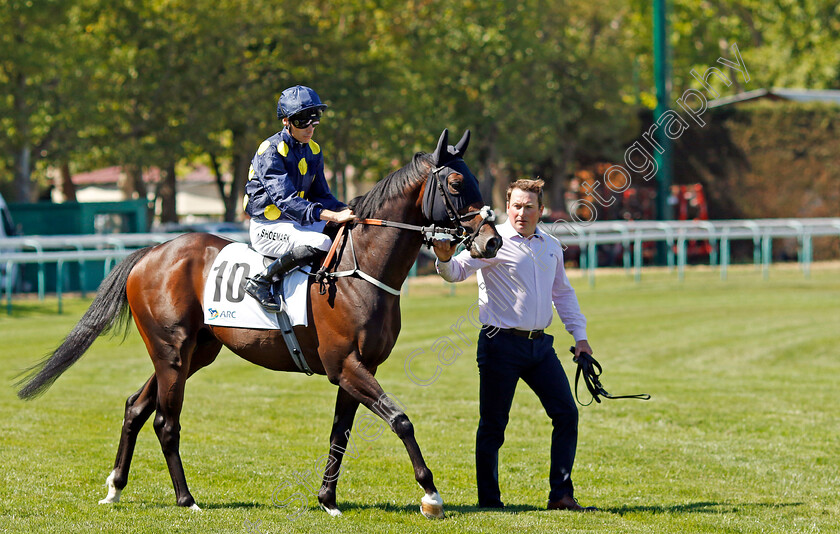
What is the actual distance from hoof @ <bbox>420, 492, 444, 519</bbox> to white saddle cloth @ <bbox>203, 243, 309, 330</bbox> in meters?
1.07

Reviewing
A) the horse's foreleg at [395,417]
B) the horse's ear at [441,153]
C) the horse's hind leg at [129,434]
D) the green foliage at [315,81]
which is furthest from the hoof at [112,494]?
the green foliage at [315,81]

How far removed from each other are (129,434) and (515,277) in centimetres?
224

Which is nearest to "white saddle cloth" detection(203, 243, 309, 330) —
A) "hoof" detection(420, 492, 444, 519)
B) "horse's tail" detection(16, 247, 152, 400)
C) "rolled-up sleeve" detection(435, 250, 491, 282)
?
"horse's tail" detection(16, 247, 152, 400)

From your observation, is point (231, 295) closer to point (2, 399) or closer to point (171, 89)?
point (2, 399)

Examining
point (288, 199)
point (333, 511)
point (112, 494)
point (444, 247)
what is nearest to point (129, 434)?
point (112, 494)

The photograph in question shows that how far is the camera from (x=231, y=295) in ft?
18.6

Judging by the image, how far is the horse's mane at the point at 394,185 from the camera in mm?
5246

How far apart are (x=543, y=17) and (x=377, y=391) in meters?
26.0

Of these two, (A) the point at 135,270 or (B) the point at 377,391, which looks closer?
(B) the point at 377,391

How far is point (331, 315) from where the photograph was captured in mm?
5316

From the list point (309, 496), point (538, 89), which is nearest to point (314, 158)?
point (309, 496)

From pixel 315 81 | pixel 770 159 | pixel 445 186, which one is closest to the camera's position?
pixel 445 186

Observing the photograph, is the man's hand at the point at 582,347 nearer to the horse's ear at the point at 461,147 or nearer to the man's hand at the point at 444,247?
the man's hand at the point at 444,247

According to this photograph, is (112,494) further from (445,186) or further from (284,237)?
(445,186)
